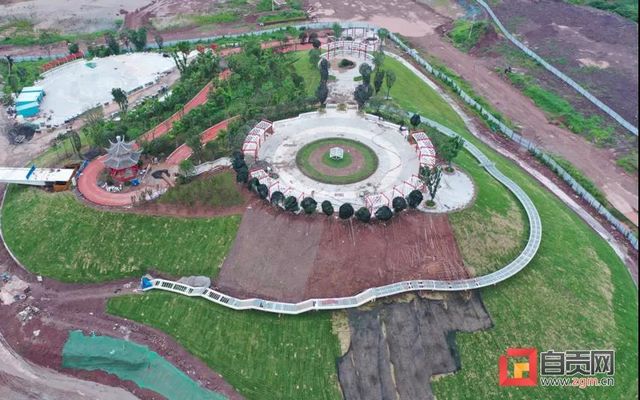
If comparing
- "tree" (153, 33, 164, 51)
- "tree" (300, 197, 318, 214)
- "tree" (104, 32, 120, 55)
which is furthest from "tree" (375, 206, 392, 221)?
"tree" (104, 32, 120, 55)

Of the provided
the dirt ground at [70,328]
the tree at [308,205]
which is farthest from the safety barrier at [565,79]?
the dirt ground at [70,328]

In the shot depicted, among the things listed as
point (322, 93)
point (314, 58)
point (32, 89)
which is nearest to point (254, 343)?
point (322, 93)

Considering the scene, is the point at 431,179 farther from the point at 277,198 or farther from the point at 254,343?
the point at 254,343

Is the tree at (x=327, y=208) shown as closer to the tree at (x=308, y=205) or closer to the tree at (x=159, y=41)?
the tree at (x=308, y=205)

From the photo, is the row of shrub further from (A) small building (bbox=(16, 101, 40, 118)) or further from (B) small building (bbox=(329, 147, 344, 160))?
(A) small building (bbox=(16, 101, 40, 118))

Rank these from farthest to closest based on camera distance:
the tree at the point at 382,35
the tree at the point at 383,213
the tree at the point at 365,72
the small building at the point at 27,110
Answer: the tree at the point at 382,35
the small building at the point at 27,110
the tree at the point at 365,72
the tree at the point at 383,213

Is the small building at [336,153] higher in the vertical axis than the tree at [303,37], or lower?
lower

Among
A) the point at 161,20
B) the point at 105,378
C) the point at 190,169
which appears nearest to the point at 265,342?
the point at 105,378
